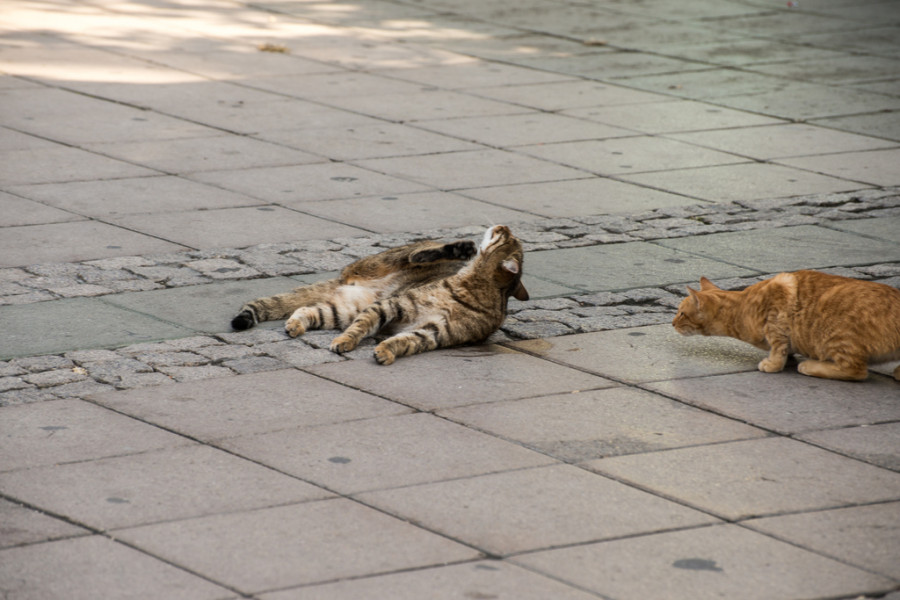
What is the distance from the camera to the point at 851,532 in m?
4.83

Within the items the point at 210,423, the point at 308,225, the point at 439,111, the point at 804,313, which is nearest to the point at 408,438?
the point at 210,423

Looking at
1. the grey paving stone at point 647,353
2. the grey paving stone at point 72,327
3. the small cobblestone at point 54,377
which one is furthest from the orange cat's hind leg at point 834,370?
the small cobblestone at point 54,377

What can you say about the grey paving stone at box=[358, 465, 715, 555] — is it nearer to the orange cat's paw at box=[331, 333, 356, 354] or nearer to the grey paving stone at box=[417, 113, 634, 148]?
the orange cat's paw at box=[331, 333, 356, 354]

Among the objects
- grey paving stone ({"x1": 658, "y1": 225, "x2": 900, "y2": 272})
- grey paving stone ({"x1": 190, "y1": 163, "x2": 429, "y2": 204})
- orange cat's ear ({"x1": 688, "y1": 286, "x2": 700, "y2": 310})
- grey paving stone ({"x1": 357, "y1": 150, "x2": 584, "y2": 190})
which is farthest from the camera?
grey paving stone ({"x1": 357, "y1": 150, "x2": 584, "y2": 190})

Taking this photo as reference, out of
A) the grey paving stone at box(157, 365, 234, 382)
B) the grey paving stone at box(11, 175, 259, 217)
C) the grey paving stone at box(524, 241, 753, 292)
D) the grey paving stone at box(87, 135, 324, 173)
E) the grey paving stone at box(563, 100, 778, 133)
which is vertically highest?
the grey paving stone at box(563, 100, 778, 133)

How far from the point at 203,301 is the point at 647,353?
2.73 meters

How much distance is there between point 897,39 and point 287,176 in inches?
426

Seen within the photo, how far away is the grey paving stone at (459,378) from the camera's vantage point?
20.3 feet

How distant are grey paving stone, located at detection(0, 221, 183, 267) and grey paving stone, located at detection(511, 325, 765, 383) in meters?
2.98

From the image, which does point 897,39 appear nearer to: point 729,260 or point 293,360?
point 729,260

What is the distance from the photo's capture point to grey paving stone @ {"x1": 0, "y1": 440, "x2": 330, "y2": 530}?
15.9 ft

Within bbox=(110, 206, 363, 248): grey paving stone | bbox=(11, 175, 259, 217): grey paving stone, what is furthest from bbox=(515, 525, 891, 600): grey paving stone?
bbox=(11, 175, 259, 217): grey paving stone

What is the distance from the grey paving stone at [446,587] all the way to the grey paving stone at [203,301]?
2.99 m

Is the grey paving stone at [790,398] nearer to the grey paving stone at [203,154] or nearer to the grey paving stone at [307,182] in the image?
the grey paving stone at [307,182]
